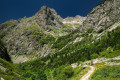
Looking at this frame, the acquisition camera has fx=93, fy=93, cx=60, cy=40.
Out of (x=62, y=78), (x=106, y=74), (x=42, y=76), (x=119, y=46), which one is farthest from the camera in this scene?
(x=119, y=46)

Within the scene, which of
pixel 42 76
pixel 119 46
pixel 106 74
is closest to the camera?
pixel 106 74

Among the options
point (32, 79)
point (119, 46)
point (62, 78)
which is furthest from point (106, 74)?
point (119, 46)

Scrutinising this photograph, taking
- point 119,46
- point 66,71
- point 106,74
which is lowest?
point 106,74

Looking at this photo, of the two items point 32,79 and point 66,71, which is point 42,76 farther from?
point 66,71

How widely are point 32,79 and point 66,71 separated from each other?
2222 cm

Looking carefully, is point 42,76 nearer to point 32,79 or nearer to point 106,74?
point 32,79

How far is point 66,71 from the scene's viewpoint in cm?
5938

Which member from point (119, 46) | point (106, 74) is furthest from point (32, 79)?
point (119, 46)

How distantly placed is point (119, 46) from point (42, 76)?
3440 inches

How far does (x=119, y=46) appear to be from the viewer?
99938mm

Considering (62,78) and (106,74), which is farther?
(62,78)

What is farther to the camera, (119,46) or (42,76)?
(119,46)

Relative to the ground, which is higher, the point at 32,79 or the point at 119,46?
the point at 119,46

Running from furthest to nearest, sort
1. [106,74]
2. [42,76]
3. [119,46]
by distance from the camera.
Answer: [119,46], [42,76], [106,74]
